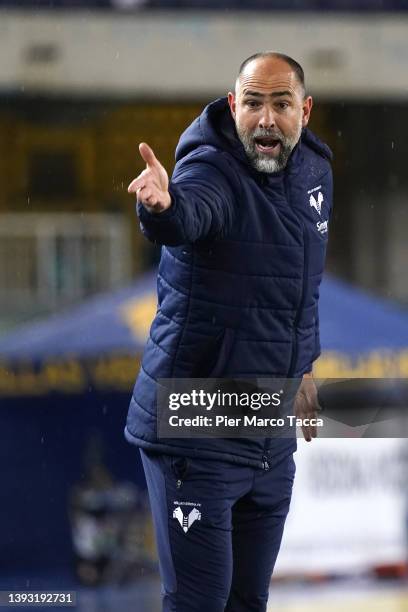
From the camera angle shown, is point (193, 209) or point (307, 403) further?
point (307, 403)

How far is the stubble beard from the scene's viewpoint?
3.01 metres

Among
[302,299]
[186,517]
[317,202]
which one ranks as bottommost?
[186,517]

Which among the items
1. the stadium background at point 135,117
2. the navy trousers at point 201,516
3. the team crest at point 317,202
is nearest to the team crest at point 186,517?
the navy trousers at point 201,516

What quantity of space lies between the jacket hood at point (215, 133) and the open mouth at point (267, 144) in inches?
1.7

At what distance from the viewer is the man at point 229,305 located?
3.01m

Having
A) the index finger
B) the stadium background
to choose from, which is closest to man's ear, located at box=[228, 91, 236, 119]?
the index finger

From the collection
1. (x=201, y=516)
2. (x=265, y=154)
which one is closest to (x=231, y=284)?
(x=265, y=154)

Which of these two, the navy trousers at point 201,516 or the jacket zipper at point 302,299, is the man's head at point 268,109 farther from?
the navy trousers at point 201,516

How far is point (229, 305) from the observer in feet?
9.91

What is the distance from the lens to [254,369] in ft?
10.1

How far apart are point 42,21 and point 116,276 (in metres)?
2.20

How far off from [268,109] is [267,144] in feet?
0.27

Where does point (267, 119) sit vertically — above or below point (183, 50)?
below

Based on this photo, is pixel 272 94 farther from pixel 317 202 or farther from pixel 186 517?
pixel 186 517
